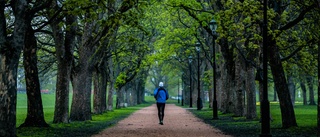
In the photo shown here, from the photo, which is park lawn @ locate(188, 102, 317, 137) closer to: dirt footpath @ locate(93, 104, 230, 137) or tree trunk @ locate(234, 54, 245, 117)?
dirt footpath @ locate(93, 104, 230, 137)

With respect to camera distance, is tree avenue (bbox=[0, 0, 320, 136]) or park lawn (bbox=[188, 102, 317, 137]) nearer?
tree avenue (bbox=[0, 0, 320, 136])

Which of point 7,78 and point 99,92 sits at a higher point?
point 99,92

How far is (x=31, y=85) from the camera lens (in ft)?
61.5

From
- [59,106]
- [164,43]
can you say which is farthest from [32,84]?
[164,43]

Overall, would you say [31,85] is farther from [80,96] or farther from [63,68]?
[80,96]

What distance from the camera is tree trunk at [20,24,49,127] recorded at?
61.1 feet

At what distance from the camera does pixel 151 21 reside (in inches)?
1843

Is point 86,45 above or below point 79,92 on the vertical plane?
above

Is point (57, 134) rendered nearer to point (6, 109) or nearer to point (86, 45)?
point (6, 109)

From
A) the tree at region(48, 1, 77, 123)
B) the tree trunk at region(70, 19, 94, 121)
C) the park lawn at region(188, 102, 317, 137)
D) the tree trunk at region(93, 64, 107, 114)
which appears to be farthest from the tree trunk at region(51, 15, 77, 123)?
the tree trunk at region(93, 64, 107, 114)

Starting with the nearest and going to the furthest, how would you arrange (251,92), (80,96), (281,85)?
(281,85), (251,92), (80,96)

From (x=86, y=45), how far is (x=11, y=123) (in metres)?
11.3

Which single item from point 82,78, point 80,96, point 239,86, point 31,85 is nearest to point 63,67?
point 31,85

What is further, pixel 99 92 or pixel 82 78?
pixel 99 92
